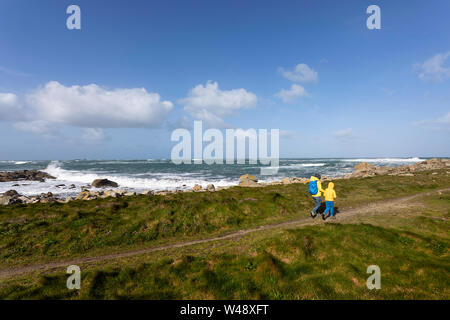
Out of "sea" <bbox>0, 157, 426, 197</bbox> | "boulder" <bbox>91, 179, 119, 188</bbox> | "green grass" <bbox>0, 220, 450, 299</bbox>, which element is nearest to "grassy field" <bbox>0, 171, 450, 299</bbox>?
"green grass" <bbox>0, 220, 450, 299</bbox>

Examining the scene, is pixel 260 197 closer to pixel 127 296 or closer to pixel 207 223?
pixel 207 223

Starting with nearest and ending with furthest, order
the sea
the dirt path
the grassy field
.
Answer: the grassy field, the dirt path, the sea

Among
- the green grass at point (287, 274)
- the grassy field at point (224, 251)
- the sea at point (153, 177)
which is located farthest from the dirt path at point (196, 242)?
the sea at point (153, 177)

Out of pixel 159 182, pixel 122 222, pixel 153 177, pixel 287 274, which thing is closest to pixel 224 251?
pixel 287 274

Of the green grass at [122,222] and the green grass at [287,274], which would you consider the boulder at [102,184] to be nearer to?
the green grass at [122,222]

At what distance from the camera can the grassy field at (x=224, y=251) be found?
6.88 m

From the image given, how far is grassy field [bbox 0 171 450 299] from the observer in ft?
22.6

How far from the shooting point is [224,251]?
10.2 metres

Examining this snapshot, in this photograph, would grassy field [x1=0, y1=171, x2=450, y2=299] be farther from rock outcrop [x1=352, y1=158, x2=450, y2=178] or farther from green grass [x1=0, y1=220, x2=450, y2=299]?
rock outcrop [x1=352, y1=158, x2=450, y2=178]

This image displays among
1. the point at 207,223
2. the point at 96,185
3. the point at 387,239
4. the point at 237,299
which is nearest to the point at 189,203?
the point at 207,223

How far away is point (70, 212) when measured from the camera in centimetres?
1562

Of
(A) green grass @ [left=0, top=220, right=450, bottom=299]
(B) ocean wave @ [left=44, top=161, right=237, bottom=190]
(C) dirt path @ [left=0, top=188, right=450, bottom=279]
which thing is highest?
(A) green grass @ [left=0, top=220, right=450, bottom=299]

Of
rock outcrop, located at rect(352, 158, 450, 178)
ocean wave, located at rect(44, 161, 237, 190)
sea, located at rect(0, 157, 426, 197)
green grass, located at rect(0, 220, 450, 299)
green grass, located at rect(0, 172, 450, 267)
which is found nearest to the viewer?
green grass, located at rect(0, 220, 450, 299)
